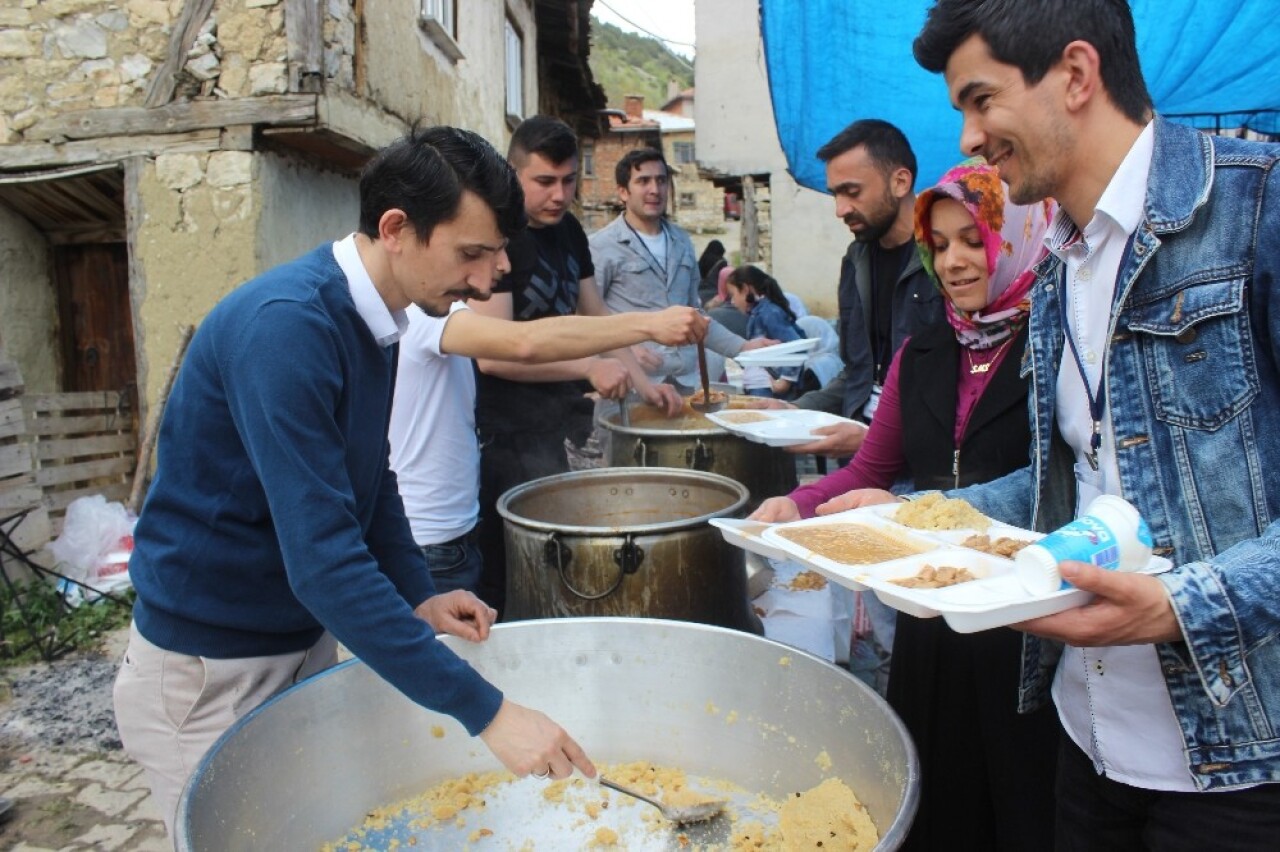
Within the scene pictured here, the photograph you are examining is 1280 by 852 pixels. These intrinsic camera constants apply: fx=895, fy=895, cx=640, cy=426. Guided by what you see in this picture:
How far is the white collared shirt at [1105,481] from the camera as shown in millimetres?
1352

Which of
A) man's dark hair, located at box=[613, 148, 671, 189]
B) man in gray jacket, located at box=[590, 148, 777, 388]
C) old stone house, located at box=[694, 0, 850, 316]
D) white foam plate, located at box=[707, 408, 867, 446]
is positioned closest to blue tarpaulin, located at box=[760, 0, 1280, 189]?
man's dark hair, located at box=[613, 148, 671, 189]

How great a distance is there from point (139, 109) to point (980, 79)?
5.76 meters

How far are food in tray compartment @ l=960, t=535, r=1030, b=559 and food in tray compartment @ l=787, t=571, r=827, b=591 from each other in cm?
192

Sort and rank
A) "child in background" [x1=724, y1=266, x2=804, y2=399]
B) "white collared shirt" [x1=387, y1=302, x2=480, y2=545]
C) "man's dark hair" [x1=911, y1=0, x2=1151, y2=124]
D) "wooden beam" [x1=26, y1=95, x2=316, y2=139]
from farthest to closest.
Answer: "child in background" [x1=724, y1=266, x2=804, y2=399]
"wooden beam" [x1=26, y1=95, x2=316, y2=139]
"white collared shirt" [x1=387, y1=302, x2=480, y2=545]
"man's dark hair" [x1=911, y1=0, x2=1151, y2=124]

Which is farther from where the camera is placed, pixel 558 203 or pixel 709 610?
pixel 558 203

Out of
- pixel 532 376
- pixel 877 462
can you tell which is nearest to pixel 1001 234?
pixel 877 462

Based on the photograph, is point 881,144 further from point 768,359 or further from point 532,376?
point 768,359

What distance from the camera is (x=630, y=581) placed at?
7.65 ft

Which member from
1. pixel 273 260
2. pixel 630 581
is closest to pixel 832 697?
pixel 630 581

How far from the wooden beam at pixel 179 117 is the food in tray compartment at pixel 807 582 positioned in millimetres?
4077

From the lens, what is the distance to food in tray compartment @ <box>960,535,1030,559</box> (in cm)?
151

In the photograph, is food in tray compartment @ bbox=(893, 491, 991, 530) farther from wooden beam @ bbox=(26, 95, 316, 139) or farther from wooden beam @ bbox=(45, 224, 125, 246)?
wooden beam @ bbox=(45, 224, 125, 246)

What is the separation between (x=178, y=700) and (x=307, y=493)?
706mm

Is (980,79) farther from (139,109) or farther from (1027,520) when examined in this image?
(139,109)
